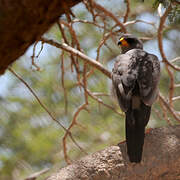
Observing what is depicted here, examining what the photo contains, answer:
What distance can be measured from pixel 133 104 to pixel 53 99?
3392 millimetres

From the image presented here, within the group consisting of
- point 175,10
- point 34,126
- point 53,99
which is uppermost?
point 53,99

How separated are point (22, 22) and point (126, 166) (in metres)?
1.84

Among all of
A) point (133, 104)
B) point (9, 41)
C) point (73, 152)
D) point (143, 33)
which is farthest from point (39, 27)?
point (143, 33)

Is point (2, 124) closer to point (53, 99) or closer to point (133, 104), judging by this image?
point (53, 99)

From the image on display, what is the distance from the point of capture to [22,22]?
1.29 meters

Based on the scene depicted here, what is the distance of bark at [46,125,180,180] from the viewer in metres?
2.68

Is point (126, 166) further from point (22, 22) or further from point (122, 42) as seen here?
point (122, 42)

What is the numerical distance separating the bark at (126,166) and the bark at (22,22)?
1.52m

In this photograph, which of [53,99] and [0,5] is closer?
[0,5]

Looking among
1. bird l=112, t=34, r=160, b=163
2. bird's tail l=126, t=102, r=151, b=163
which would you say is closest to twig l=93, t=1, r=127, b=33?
bird l=112, t=34, r=160, b=163

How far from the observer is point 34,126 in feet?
21.6

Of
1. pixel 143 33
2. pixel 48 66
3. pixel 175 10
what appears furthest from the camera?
pixel 143 33

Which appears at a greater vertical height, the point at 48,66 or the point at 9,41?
the point at 48,66

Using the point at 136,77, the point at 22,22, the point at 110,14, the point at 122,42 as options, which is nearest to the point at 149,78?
the point at 136,77
